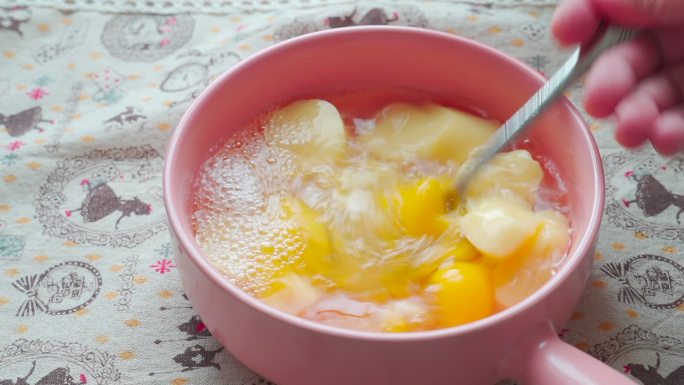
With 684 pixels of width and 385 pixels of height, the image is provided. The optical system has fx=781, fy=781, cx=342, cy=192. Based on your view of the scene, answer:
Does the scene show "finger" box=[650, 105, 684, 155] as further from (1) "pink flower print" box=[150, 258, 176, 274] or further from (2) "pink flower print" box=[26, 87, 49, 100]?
(2) "pink flower print" box=[26, 87, 49, 100]

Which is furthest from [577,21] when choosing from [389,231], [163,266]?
[163,266]

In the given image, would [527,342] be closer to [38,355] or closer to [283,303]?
[283,303]

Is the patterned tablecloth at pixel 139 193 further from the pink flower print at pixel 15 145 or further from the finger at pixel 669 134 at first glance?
the finger at pixel 669 134

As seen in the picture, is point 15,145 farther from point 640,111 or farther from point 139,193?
point 640,111

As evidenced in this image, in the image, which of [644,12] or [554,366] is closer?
[554,366]

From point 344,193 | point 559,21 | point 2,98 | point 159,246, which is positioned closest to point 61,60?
point 2,98

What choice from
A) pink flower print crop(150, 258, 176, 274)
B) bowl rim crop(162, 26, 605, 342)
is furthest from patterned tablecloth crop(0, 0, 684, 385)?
bowl rim crop(162, 26, 605, 342)
